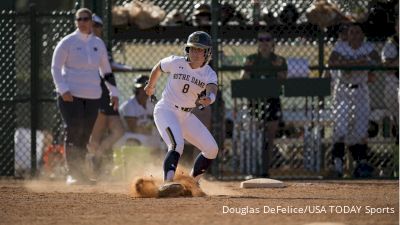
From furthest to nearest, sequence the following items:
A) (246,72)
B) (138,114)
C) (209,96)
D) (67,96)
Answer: (138,114) < (246,72) < (67,96) < (209,96)

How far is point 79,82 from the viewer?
1398 centimetres

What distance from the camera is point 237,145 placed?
15.2 metres

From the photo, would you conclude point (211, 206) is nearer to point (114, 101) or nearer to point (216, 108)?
point (114, 101)

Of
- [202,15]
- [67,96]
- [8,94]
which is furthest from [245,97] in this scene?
[8,94]

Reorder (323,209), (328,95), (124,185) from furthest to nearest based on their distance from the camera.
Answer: (328,95)
(124,185)
(323,209)

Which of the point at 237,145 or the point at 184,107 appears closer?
the point at 184,107

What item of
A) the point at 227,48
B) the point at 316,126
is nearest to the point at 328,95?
the point at 316,126

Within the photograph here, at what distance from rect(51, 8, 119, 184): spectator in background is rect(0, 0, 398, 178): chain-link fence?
1104mm

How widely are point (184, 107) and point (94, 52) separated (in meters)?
2.74

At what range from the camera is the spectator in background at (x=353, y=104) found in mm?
15102

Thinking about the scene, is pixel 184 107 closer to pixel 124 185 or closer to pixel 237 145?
pixel 124 185

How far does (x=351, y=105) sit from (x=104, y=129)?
11.0 ft

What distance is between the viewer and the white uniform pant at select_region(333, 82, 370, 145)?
15.2 metres

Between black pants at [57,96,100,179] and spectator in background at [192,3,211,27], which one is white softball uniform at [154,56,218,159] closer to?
black pants at [57,96,100,179]
